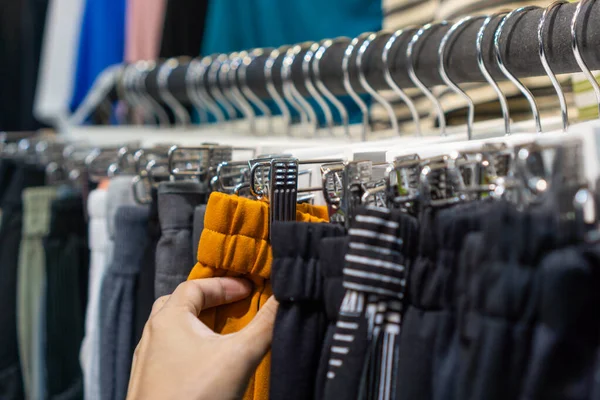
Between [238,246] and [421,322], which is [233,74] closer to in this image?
[238,246]

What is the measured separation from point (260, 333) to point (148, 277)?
0.94 feet

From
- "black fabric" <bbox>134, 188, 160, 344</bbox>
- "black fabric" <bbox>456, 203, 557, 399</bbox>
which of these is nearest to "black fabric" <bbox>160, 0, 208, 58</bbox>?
"black fabric" <bbox>134, 188, 160, 344</bbox>

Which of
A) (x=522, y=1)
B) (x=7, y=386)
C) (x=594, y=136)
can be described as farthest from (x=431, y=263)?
(x=7, y=386)

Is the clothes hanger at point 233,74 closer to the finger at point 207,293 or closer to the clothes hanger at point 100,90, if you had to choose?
the clothes hanger at point 100,90

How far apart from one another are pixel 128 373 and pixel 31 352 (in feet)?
1.39

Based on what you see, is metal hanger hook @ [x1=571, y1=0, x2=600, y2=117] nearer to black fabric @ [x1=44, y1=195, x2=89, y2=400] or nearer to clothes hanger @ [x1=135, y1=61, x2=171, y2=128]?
black fabric @ [x1=44, y1=195, x2=89, y2=400]

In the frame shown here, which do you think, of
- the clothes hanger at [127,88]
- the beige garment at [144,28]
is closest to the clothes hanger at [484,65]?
the clothes hanger at [127,88]

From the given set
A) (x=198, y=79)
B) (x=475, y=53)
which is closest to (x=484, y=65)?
(x=475, y=53)

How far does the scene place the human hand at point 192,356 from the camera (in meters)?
0.55

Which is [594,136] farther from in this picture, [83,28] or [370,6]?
[83,28]

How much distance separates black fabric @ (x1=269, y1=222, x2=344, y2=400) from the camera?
1.78 ft

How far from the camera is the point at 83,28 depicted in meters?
1.90

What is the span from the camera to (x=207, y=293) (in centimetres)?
63

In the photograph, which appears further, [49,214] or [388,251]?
[49,214]
